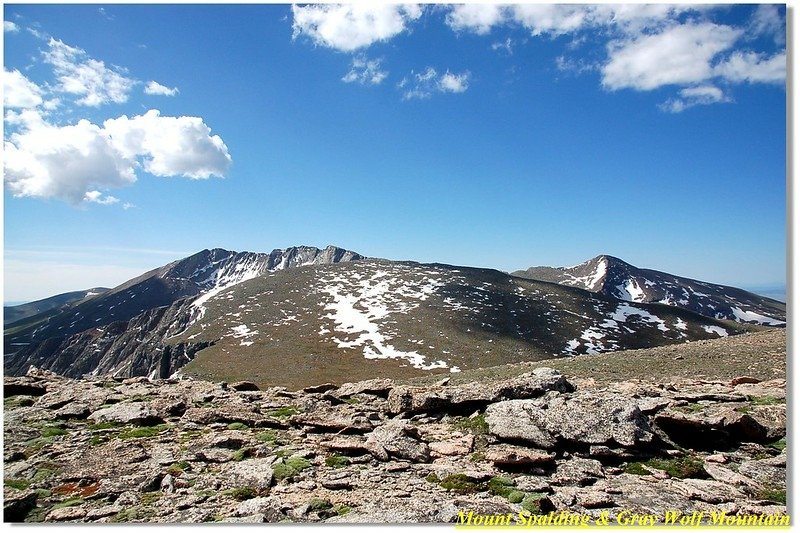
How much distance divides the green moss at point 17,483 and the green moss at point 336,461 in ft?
22.5

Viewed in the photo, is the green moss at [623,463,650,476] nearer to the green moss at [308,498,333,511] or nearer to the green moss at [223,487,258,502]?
the green moss at [308,498,333,511]

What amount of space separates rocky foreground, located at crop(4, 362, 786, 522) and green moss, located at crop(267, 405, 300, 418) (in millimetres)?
73

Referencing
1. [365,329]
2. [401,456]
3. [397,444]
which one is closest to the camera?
[401,456]

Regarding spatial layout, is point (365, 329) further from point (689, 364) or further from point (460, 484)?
point (460, 484)

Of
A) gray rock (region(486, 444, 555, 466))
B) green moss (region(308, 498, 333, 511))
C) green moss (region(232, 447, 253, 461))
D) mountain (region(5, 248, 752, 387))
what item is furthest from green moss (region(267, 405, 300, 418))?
mountain (region(5, 248, 752, 387))

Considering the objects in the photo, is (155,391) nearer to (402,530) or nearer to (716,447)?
(402,530)

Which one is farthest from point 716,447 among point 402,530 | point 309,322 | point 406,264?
point 406,264

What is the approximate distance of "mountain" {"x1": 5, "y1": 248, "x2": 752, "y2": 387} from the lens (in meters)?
62.2

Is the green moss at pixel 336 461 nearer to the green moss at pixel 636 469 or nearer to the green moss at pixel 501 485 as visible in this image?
the green moss at pixel 501 485

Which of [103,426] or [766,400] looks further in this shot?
[766,400]

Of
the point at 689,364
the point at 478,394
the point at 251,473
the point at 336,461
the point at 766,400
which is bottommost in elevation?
the point at 689,364

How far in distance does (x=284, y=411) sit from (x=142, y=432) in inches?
180

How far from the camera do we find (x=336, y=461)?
10523mm

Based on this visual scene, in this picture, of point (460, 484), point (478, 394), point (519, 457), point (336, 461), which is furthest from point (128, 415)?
point (519, 457)
